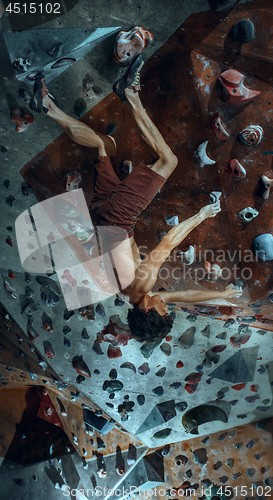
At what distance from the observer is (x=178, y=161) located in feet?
14.0

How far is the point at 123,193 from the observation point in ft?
14.0

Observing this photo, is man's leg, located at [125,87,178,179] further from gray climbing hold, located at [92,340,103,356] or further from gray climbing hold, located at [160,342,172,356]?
gray climbing hold, located at [92,340,103,356]

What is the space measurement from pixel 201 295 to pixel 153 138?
1.23 metres

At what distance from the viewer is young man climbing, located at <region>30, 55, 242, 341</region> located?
4.18 metres

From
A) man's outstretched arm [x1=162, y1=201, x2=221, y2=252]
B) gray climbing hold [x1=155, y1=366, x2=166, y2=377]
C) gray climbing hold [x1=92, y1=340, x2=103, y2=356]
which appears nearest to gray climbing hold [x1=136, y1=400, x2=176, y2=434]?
gray climbing hold [x1=155, y1=366, x2=166, y2=377]

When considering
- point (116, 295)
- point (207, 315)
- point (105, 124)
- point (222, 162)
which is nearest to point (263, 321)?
point (207, 315)

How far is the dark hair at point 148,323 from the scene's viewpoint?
15.4 ft

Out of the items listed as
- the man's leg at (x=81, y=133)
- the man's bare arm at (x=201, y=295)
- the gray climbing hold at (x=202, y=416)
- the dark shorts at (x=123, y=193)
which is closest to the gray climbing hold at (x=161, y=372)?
the gray climbing hold at (x=202, y=416)

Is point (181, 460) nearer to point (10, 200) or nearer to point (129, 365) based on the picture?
point (129, 365)

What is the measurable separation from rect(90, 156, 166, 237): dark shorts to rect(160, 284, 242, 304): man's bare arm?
0.67 meters

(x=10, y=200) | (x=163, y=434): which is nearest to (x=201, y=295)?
(x=10, y=200)

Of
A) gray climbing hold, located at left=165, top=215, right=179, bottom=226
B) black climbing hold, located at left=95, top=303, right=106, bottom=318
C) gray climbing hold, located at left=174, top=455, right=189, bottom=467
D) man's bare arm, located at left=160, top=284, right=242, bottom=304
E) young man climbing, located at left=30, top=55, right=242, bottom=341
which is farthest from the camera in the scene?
gray climbing hold, located at left=174, top=455, right=189, bottom=467

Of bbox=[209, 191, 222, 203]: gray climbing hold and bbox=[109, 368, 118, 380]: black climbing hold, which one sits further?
bbox=[109, 368, 118, 380]: black climbing hold

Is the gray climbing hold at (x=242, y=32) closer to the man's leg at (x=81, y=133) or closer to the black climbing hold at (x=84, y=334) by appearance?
the man's leg at (x=81, y=133)
